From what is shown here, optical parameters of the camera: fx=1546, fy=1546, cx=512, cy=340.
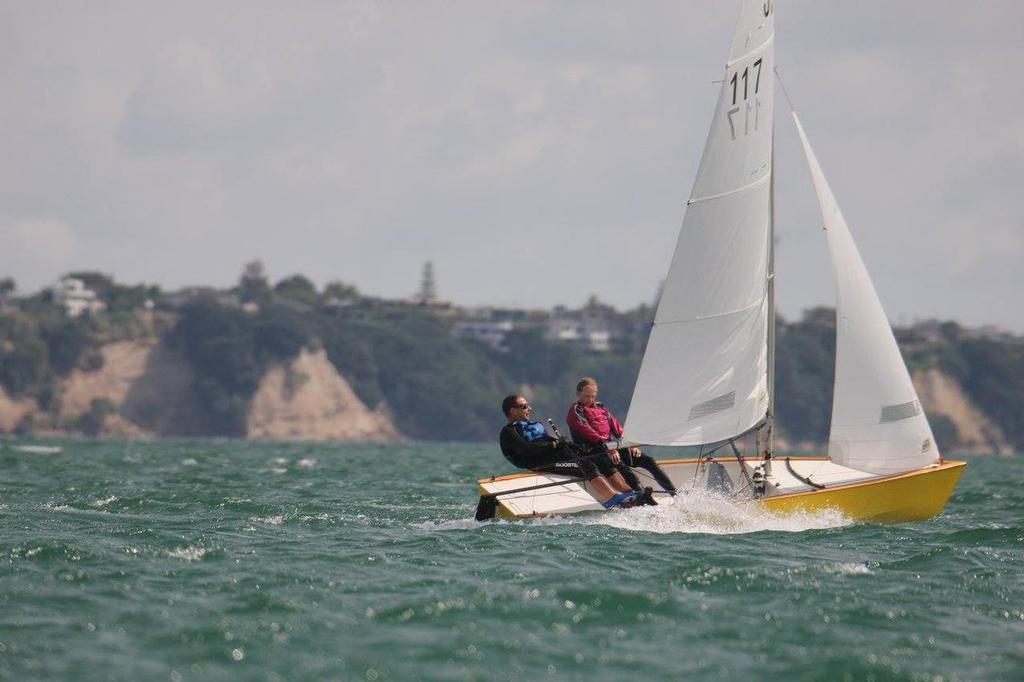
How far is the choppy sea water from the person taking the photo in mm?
10828

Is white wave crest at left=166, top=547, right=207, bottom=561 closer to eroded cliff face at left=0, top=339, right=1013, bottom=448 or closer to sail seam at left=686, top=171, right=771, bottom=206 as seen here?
sail seam at left=686, top=171, right=771, bottom=206

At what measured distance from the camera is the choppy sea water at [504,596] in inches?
426

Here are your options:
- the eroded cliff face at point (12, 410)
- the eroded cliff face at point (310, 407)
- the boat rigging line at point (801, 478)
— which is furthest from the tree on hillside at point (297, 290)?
the boat rigging line at point (801, 478)

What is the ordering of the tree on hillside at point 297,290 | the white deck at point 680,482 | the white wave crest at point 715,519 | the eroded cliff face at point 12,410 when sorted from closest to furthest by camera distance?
the white wave crest at point 715,519
the white deck at point 680,482
the eroded cliff face at point 12,410
the tree on hillside at point 297,290

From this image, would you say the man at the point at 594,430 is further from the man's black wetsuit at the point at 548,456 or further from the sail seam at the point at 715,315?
the sail seam at the point at 715,315

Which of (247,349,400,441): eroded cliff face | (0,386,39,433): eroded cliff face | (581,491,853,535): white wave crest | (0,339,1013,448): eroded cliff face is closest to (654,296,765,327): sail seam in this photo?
(581,491,853,535): white wave crest

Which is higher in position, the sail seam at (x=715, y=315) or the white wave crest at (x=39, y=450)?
the sail seam at (x=715, y=315)

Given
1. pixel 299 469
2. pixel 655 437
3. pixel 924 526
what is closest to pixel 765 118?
pixel 655 437

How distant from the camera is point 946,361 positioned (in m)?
159

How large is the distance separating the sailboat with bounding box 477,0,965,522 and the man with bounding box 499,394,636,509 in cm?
22

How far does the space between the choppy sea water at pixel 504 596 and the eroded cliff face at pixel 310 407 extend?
4696 inches

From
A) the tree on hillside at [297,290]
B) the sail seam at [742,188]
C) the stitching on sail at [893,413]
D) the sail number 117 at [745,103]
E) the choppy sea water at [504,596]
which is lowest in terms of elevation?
the choppy sea water at [504,596]

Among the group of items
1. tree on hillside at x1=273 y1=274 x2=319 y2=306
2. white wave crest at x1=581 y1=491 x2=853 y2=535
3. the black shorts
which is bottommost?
white wave crest at x1=581 y1=491 x2=853 y2=535

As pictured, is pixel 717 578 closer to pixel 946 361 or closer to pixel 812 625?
pixel 812 625
